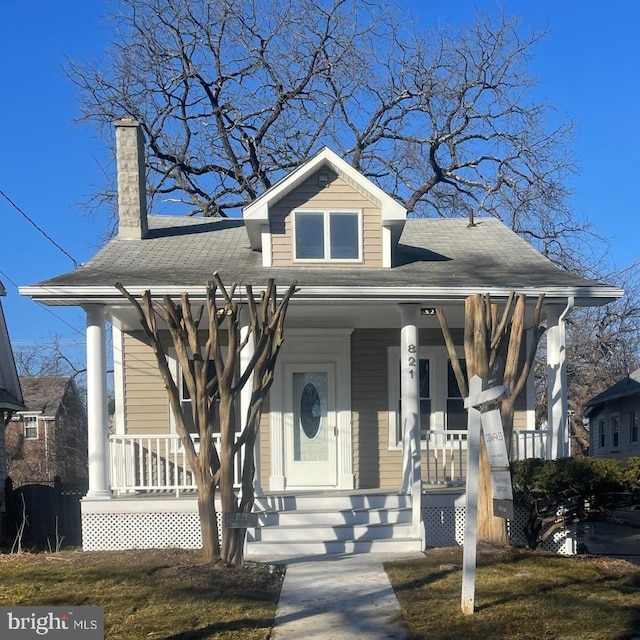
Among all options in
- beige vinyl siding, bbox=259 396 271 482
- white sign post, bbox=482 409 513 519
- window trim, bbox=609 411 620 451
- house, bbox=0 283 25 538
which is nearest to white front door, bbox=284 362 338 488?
beige vinyl siding, bbox=259 396 271 482

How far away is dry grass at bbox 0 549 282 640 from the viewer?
5.79 metres

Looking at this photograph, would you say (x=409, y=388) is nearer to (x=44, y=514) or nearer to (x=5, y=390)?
(x=44, y=514)

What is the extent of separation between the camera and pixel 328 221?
1134 cm

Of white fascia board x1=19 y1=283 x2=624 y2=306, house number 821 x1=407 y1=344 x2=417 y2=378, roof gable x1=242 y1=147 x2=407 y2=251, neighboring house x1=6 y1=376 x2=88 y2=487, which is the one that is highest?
roof gable x1=242 y1=147 x2=407 y2=251

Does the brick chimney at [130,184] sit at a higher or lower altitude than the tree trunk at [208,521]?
higher

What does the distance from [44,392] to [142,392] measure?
2364 cm

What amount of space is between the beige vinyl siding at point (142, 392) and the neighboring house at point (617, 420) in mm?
13959

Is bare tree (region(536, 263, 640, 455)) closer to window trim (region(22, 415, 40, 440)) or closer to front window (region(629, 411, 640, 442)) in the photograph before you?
front window (region(629, 411, 640, 442))

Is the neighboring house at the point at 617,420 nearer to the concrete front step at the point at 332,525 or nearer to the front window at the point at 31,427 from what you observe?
the concrete front step at the point at 332,525

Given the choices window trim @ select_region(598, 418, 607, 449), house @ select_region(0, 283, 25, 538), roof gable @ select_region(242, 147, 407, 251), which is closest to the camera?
roof gable @ select_region(242, 147, 407, 251)

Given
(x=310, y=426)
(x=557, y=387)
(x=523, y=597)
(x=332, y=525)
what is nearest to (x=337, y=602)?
(x=523, y=597)

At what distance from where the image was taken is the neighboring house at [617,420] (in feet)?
70.2

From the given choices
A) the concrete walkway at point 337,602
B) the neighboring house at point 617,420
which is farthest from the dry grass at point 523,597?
the neighboring house at point 617,420

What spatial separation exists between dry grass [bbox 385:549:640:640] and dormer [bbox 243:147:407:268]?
484 cm
